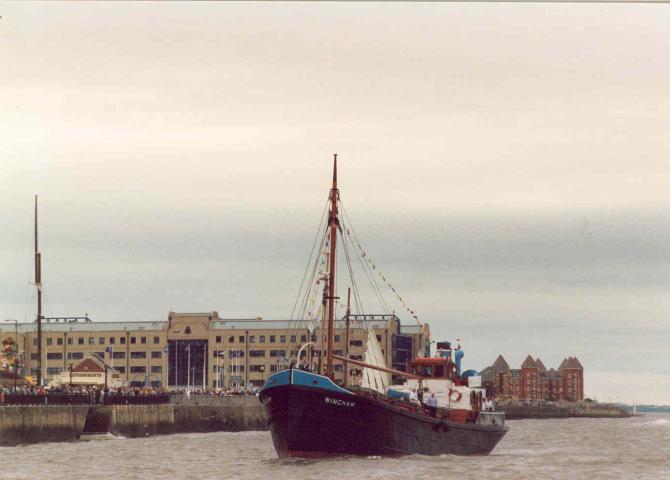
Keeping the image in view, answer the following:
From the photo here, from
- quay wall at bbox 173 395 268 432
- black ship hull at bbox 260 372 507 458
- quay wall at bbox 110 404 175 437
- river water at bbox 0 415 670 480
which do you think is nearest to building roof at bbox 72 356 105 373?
quay wall at bbox 173 395 268 432

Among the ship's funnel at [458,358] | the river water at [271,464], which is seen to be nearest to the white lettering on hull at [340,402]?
the river water at [271,464]

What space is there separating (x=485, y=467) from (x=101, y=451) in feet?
95.8

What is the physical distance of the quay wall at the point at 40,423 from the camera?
99.6 meters

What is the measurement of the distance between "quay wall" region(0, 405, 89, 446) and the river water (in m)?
1.40

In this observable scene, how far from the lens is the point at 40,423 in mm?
104062

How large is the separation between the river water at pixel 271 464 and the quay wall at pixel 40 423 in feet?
4.58

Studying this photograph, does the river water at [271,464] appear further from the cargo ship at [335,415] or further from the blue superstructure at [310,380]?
the blue superstructure at [310,380]

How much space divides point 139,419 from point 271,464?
48.0m

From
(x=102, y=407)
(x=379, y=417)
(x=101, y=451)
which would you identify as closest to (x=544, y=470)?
(x=379, y=417)

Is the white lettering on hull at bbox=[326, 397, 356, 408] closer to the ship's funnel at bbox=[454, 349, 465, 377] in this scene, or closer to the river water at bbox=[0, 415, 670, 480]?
the river water at bbox=[0, 415, 670, 480]

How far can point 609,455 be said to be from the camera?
101812 mm

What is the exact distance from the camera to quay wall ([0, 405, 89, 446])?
9962 centimetres

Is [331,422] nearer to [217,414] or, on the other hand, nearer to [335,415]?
[335,415]

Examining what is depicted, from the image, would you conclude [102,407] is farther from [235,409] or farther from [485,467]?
[485,467]
